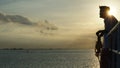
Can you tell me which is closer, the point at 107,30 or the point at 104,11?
the point at 104,11

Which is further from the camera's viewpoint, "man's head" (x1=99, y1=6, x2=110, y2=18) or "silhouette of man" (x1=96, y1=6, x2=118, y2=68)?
"man's head" (x1=99, y1=6, x2=110, y2=18)

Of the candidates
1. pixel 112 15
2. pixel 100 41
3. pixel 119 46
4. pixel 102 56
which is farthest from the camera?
pixel 100 41

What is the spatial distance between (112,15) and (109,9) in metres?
0.19

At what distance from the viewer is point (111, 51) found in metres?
9.57

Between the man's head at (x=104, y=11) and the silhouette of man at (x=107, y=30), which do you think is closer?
the silhouette of man at (x=107, y=30)

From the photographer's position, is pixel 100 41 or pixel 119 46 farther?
pixel 100 41

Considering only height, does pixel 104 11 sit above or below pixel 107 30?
above

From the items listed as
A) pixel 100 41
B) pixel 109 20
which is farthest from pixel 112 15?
pixel 100 41

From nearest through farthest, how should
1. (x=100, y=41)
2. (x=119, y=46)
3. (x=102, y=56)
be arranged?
(x=119, y=46) < (x=102, y=56) < (x=100, y=41)

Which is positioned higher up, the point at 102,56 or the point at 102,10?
the point at 102,10

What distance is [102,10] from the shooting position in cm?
1062

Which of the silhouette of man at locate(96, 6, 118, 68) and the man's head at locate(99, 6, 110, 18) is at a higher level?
the man's head at locate(99, 6, 110, 18)

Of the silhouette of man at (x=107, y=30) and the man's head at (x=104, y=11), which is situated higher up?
the man's head at (x=104, y=11)

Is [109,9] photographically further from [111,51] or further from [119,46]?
[119,46]
